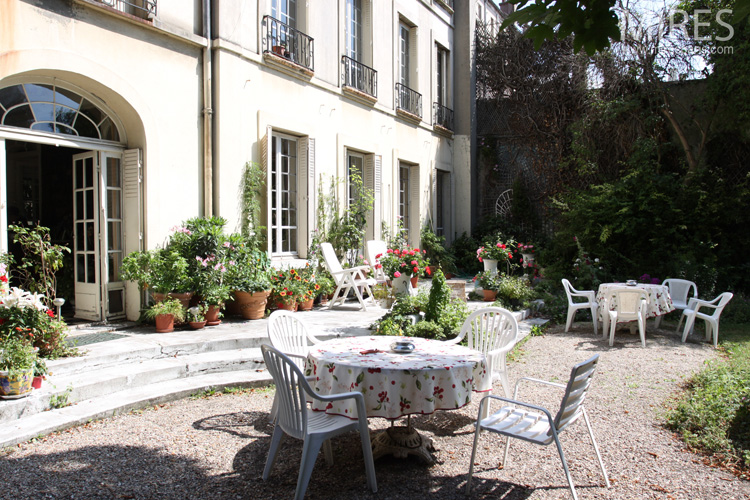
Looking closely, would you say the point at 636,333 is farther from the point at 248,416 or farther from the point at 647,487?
the point at 248,416

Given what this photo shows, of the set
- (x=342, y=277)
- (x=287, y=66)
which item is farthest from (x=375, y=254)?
(x=287, y=66)

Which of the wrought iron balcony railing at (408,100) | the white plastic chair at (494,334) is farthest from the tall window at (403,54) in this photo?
the white plastic chair at (494,334)

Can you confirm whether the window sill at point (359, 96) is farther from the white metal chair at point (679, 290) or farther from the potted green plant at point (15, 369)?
the potted green plant at point (15, 369)

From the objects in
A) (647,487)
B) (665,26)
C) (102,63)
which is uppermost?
(665,26)

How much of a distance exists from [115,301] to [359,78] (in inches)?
233

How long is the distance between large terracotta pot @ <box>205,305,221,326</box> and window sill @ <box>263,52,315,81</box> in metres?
3.60

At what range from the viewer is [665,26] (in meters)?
11.3

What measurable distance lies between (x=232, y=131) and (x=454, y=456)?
5.21 metres

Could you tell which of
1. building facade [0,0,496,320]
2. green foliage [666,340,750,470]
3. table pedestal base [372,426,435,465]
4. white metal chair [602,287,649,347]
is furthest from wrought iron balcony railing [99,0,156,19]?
white metal chair [602,287,649,347]

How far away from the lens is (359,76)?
10156 mm

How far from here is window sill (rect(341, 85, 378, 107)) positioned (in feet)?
31.4

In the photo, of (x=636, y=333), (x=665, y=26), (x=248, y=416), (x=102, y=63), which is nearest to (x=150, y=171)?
(x=102, y=63)

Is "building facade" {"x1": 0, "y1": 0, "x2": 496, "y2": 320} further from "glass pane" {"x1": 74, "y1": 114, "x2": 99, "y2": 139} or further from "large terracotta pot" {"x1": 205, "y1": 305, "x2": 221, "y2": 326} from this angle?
"large terracotta pot" {"x1": 205, "y1": 305, "x2": 221, "y2": 326}

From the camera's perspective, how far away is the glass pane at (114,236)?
6.42 m
